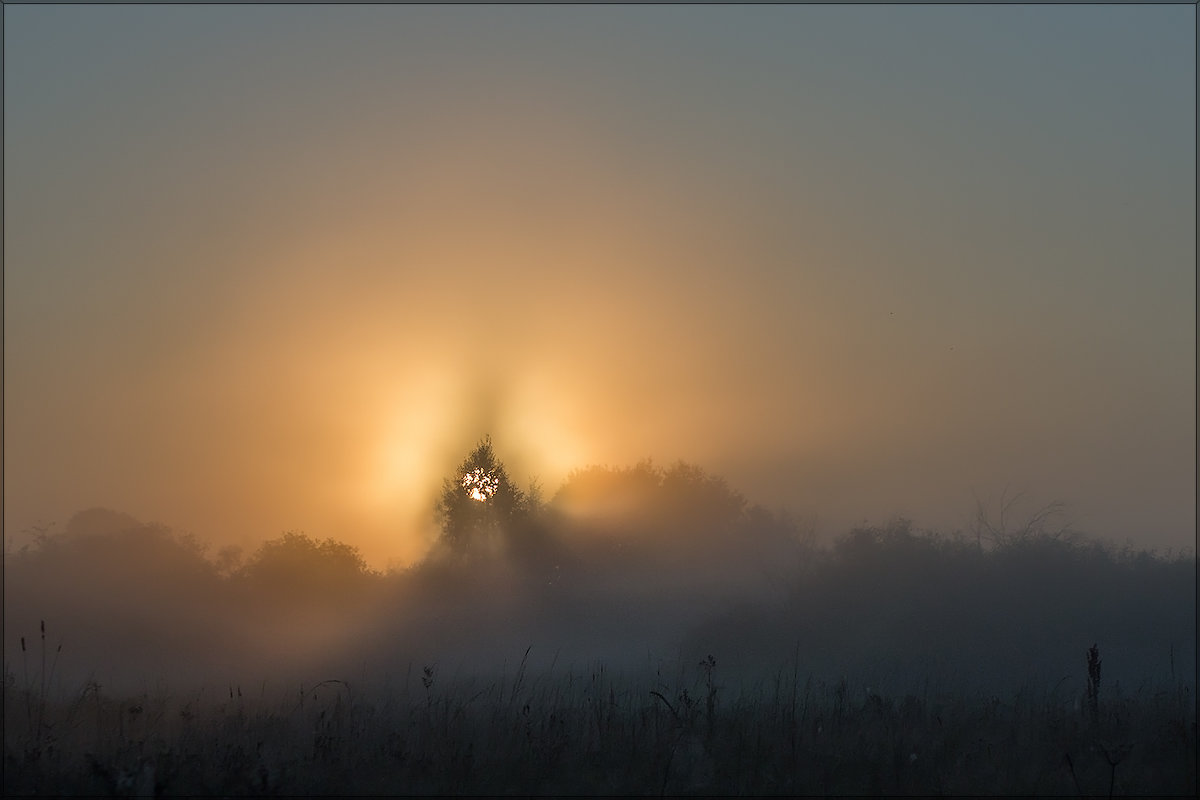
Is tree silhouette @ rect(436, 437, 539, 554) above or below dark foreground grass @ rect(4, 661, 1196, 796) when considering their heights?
above

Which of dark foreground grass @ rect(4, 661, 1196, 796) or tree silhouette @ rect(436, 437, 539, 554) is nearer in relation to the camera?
dark foreground grass @ rect(4, 661, 1196, 796)

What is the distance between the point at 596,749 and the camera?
14.9 meters

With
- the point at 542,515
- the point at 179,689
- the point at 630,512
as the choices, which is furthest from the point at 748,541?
the point at 179,689

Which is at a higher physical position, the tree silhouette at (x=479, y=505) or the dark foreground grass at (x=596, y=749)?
the tree silhouette at (x=479, y=505)

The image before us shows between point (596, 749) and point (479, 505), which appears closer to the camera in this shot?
point (596, 749)

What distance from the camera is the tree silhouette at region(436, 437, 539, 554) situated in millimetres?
69500

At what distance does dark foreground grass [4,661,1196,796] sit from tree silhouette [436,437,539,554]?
51.8m

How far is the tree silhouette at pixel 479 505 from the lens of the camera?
6950cm

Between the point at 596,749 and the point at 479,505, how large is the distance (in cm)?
5642

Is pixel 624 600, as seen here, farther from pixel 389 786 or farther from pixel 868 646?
pixel 389 786

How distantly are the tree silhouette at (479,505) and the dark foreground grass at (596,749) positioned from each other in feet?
170

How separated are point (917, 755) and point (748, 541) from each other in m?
65.7

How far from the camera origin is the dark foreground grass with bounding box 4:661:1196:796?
13336mm

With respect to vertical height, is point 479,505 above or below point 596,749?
above
